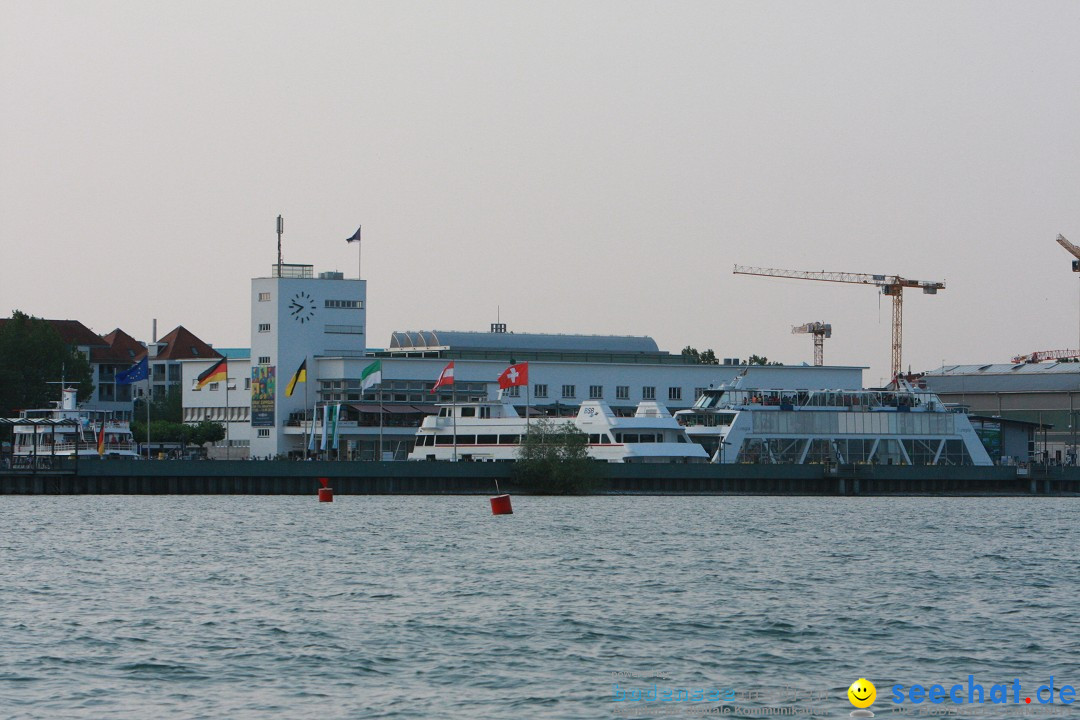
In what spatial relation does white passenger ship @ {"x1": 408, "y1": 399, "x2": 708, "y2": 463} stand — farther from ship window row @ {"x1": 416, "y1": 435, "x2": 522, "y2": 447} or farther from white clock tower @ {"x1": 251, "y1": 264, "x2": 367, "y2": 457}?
white clock tower @ {"x1": 251, "y1": 264, "x2": 367, "y2": 457}

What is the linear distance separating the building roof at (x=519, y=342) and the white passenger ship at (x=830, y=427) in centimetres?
2256

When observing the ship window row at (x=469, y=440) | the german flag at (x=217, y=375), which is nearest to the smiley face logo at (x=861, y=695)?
the ship window row at (x=469, y=440)

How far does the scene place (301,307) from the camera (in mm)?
131750

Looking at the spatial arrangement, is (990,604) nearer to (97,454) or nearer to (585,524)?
(585,524)

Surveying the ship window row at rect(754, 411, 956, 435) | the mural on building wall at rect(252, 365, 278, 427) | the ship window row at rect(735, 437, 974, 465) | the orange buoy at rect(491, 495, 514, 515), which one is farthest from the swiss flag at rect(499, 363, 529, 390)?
the orange buoy at rect(491, 495, 514, 515)

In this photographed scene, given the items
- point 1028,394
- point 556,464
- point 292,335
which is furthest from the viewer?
point 1028,394

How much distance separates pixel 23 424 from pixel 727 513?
48.8 m

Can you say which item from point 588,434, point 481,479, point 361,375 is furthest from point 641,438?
point 361,375

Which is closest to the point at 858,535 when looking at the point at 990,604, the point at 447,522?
the point at 447,522

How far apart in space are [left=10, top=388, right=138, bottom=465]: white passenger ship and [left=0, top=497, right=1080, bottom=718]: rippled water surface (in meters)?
39.8

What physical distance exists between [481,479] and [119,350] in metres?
94.1

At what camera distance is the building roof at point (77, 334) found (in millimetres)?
183375

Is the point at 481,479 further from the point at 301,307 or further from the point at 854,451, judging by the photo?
the point at 301,307

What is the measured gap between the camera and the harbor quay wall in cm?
9956
